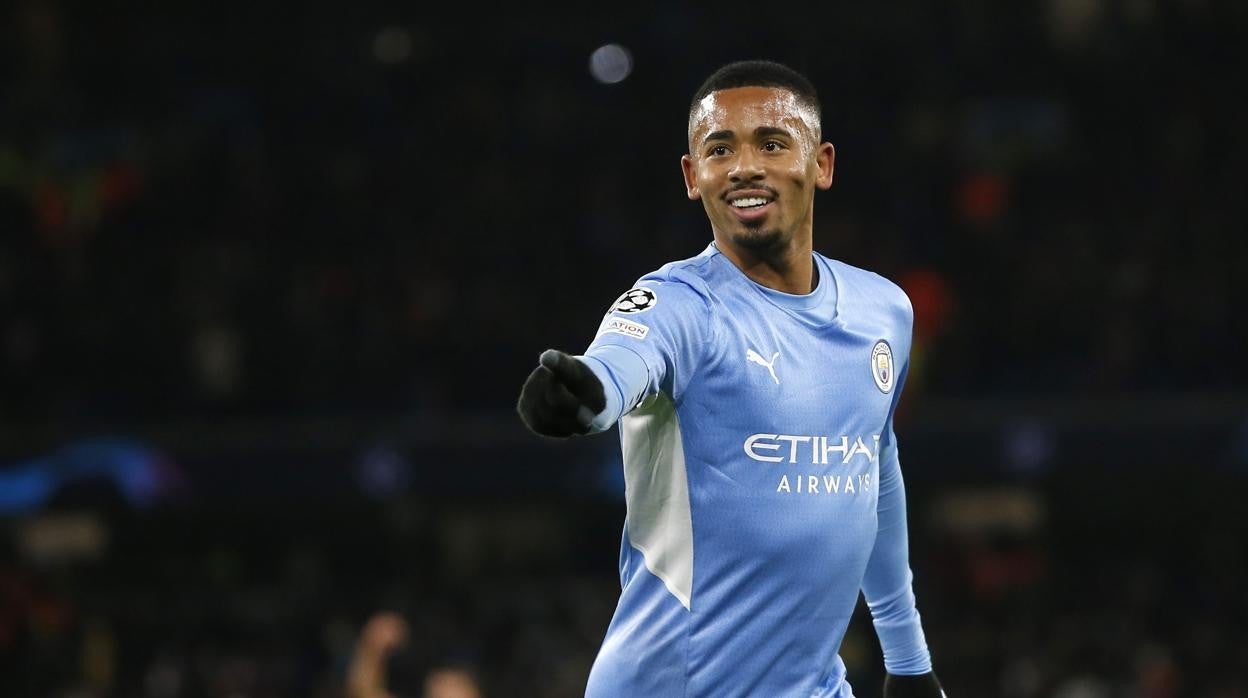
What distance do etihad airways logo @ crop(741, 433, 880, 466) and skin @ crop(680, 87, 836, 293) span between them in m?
0.35

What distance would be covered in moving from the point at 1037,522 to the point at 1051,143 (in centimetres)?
404

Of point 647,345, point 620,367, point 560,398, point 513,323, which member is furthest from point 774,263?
point 513,323

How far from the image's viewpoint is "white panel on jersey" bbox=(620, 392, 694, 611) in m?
3.18

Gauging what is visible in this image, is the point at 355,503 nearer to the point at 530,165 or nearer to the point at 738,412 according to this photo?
the point at 530,165

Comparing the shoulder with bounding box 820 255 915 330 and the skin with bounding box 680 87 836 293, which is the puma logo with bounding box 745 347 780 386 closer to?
the skin with bounding box 680 87 836 293

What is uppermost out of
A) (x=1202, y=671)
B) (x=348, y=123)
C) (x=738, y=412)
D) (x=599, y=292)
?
(x=738, y=412)

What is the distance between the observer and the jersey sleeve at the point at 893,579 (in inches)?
147

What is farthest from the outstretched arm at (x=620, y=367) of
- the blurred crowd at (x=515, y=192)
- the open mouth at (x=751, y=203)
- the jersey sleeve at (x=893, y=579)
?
the blurred crowd at (x=515, y=192)

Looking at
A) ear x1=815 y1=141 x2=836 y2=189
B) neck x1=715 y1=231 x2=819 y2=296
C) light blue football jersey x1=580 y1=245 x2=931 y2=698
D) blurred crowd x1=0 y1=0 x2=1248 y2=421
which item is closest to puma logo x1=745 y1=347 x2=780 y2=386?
light blue football jersey x1=580 y1=245 x2=931 y2=698

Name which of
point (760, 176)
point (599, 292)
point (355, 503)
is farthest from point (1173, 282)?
point (760, 176)

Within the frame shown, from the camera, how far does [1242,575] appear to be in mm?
15945

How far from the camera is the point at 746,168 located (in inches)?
128

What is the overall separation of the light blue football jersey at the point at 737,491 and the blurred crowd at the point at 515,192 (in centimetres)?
1171

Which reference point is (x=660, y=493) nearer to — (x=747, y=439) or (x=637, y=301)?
(x=747, y=439)
